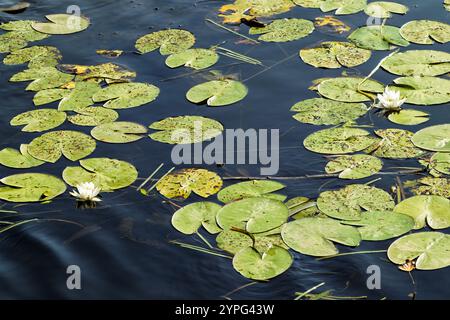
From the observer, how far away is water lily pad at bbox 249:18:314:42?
236 inches

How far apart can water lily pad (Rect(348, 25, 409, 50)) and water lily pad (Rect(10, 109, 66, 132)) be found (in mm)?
2552

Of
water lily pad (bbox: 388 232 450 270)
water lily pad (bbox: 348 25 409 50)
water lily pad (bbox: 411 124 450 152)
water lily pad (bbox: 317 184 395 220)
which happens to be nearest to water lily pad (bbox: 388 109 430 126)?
water lily pad (bbox: 411 124 450 152)

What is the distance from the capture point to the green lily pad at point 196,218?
157 inches

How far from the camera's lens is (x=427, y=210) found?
4008 millimetres

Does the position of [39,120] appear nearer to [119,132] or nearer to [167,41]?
[119,132]

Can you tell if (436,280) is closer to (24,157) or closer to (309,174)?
(309,174)

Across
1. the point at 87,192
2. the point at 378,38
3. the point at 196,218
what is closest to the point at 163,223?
the point at 196,218

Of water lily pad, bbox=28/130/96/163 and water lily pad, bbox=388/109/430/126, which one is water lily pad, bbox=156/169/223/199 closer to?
water lily pad, bbox=28/130/96/163

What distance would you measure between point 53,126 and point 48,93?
1.69 feet

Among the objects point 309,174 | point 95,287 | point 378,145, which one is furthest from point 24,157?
point 378,145

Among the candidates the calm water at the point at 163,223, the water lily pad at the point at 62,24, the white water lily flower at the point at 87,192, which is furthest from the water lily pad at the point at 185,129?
the water lily pad at the point at 62,24

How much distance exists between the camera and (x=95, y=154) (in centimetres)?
473

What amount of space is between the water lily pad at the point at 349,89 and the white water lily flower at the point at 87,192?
6.28 ft

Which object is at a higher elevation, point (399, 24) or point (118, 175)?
point (399, 24)
